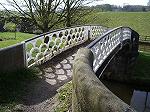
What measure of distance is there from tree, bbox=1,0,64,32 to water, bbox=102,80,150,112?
8809mm

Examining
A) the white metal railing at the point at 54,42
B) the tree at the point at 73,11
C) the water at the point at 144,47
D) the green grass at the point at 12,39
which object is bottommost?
the water at the point at 144,47

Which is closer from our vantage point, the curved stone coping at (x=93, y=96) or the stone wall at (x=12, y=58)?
the curved stone coping at (x=93, y=96)

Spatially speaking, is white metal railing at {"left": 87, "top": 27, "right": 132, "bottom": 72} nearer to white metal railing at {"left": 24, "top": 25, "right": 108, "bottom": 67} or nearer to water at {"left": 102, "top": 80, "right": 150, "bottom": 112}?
white metal railing at {"left": 24, "top": 25, "right": 108, "bottom": 67}

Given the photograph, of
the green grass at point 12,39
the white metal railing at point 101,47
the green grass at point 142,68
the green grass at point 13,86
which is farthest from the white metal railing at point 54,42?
the green grass at point 142,68

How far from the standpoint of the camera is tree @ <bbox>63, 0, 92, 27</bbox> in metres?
24.0

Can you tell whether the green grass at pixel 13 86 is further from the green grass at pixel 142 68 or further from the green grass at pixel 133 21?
the green grass at pixel 133 21

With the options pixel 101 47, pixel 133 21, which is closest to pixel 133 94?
pixel 101 47

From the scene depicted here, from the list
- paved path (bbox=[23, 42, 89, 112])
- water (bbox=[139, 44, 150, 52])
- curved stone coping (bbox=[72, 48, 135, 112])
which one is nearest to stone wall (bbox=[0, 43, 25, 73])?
paved path (bbox=[23, 42, 89, 112])

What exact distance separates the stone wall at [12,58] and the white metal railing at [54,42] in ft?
1.24

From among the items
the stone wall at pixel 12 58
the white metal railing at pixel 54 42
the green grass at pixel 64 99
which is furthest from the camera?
the white metal railing at pixel 54 42

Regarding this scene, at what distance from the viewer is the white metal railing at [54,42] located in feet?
36.1

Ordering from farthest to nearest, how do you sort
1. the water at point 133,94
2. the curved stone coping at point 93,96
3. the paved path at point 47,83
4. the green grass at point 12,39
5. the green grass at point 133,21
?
the green grass at point 133,21 → the water at point 133,94 → the green grass at point 12,39 → the paved path at point 47,83 → the curved stone coping at point 93,96

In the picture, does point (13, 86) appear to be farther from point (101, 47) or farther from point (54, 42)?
point (54, 42)

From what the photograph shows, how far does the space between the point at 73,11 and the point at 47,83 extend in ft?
52.1
